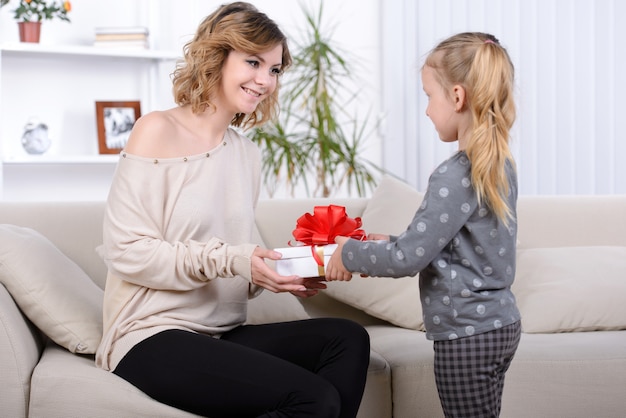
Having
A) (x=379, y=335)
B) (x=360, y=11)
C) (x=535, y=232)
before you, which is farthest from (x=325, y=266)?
(x=360, y=11)

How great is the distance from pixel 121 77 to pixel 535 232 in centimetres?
255

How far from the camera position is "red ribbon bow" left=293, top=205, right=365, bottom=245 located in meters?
1.93

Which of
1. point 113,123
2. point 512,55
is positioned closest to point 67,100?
point 113,123

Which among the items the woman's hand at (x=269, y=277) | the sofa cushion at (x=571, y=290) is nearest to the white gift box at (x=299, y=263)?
the woman's hand at (x=269, y=277)

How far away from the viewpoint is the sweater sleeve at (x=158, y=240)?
191 cm

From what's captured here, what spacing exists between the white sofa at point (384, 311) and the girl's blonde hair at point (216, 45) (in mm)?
586

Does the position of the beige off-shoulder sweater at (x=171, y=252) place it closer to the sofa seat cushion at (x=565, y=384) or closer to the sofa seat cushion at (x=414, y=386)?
the sofa seat cushion at (x=414, y=386)

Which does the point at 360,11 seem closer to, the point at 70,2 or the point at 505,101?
the point at 70,2

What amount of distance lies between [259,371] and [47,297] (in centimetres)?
66

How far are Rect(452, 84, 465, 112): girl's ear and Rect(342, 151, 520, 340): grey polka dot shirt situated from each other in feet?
0.34

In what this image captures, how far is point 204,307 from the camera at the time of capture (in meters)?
2.03

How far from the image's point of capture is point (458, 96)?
181cm

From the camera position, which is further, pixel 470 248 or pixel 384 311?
pixel 384 311

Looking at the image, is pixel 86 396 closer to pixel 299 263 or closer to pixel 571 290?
pixel 299 263
